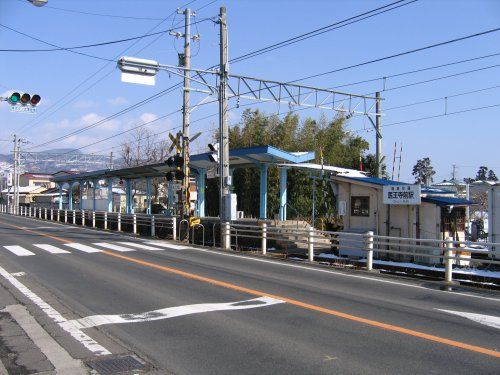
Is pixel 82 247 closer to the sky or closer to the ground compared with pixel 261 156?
closer to the ground

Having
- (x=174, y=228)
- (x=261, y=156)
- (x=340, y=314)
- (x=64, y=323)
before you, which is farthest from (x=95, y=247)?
(x=340, y=314)

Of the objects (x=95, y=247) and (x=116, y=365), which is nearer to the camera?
(x=116, y=365)

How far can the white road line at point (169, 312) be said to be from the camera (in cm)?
780

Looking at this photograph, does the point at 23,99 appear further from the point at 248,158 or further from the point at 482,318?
the point at 482,318

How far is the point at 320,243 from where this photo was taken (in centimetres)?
1689

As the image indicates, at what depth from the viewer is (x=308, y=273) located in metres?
13.4

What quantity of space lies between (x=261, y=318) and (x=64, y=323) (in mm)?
2977

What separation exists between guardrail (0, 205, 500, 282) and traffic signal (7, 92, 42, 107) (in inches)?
310

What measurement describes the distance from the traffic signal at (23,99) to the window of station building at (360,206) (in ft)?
42.2

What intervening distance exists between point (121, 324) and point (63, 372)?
→ 2.05m

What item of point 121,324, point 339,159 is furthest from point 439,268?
point 339,159

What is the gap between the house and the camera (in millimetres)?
17562

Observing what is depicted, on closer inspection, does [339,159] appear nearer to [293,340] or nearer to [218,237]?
[218,237]

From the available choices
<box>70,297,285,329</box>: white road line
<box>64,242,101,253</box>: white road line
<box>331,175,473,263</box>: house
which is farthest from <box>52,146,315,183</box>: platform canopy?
<box>70,297,285,329</box>: white road line
